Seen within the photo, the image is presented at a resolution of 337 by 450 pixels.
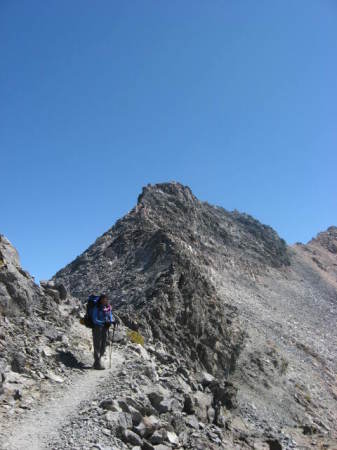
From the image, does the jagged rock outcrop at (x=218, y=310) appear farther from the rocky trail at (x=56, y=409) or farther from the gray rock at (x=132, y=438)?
the gray rock at (x=132, y=438)

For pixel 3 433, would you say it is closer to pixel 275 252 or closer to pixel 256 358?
pixel 256 358

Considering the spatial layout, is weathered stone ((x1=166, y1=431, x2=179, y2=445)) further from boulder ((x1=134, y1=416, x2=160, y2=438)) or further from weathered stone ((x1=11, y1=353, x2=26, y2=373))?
weathered stone ((x1=11, y1=353, x2=26, y2=373))

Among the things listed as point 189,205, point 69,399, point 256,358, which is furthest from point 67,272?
point 69,399

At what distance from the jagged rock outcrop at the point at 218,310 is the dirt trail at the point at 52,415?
6.90 meters

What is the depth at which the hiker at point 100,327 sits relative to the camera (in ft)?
46.4

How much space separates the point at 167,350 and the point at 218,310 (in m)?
9.32

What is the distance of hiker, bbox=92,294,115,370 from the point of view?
1415 centimetres

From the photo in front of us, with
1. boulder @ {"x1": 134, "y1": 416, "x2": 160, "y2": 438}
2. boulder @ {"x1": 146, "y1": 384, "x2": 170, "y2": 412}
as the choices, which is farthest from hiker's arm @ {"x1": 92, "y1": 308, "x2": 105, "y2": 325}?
boulder @ {"x1": 134, "y1": 416, "x2": 160, "y2": 438}

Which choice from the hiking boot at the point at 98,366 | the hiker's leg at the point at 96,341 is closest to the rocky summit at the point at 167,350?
the hiking boot at the point at 98,366

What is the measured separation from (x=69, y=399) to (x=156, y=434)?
2.40 metres

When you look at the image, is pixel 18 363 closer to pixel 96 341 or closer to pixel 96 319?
pixel 96 341

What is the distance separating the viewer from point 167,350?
25.1m

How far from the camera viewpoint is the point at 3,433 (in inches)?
346

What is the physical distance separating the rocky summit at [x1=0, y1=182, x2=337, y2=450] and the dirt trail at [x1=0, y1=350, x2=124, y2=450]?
0.04 m
